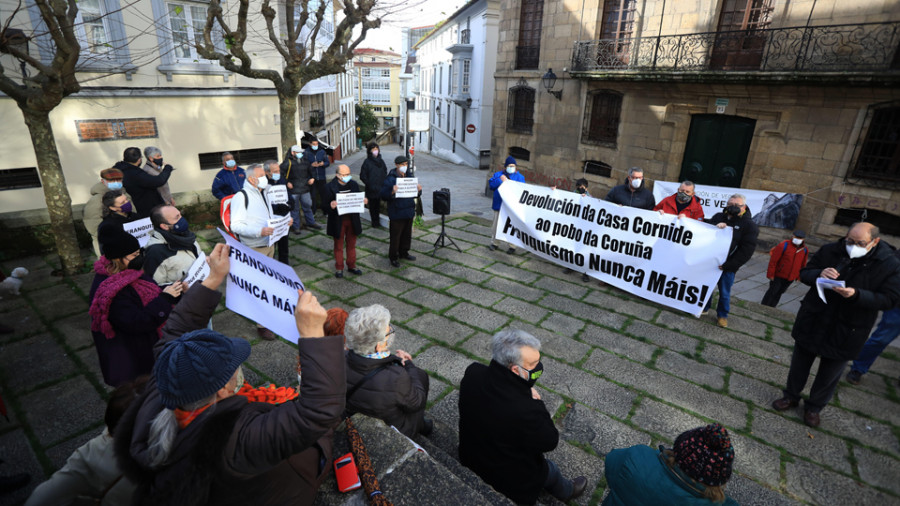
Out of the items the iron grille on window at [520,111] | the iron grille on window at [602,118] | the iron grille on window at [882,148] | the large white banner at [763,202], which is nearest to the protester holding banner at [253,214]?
the large white banner at [763,202]

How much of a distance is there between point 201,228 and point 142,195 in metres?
3.11

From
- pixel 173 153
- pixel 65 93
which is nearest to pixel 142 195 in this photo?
pixel 65 93

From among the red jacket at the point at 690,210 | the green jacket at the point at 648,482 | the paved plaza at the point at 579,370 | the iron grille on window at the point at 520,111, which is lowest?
the paved plaza at the point at 579,370

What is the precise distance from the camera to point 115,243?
3408 millimetres

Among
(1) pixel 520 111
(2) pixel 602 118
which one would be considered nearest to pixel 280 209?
(2) pixel 602 118

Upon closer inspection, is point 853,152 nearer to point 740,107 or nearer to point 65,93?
point 740,107

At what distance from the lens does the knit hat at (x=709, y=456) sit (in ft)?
6.44

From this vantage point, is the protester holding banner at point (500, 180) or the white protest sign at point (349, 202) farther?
the protester holding banner at point (500, 180)

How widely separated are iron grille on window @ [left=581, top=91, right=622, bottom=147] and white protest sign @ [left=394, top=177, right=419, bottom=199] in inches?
368

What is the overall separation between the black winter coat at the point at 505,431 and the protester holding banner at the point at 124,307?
8.36 ft

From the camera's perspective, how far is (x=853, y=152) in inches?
390

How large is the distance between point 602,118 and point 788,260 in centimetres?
900

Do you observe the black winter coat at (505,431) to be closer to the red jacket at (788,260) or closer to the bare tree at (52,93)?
the red jacket at (788,260)

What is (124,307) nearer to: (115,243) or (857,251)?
(115,243)
